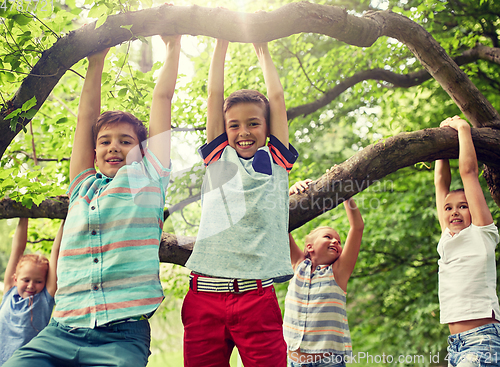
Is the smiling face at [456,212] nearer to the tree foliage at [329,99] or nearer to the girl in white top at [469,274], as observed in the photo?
the girl in white top at [469,274]

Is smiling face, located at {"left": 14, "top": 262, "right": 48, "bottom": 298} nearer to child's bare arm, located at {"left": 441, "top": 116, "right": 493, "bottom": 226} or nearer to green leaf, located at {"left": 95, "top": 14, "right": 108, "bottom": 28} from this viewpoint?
green leaf, located at {"left": 95, "top": 14, "right": 108, "bottom": 28}

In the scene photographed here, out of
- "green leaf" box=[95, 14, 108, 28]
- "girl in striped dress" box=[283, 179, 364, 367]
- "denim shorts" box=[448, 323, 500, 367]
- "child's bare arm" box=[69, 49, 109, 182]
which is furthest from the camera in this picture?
"girl in striped dress" box=[283, 179, 364, 367]

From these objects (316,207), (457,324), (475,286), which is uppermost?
(316,207)

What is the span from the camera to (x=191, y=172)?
11.9 ft

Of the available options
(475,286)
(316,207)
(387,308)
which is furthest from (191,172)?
(387,308)

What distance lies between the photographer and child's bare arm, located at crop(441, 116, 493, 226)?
8.16 feet

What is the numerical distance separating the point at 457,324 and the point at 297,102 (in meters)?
3.17

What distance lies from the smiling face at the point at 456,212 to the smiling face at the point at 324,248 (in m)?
0.82

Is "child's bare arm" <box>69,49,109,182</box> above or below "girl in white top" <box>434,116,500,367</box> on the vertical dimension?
above

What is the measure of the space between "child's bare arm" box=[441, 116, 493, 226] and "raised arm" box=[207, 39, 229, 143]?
5.48 ft

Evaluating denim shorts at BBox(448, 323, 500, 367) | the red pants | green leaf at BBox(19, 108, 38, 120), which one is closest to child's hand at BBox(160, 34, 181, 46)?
green leaf at BBox(19, 108, 38, 120)

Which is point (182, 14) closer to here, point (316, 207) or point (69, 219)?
point (69, 219)

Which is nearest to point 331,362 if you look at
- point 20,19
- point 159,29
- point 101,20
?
point 159,29

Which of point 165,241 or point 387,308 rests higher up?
point 165,241
